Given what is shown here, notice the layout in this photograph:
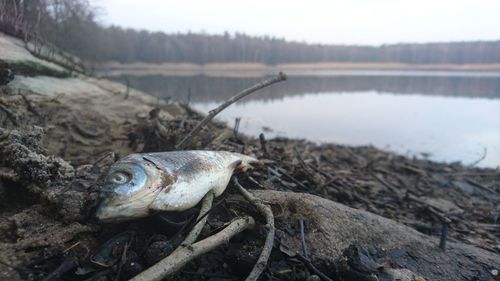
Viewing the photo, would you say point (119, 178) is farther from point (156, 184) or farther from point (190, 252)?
point (190, 252)

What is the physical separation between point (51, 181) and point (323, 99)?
3254cm

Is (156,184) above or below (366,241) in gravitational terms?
above

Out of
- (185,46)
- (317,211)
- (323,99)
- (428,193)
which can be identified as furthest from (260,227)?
(185,46)

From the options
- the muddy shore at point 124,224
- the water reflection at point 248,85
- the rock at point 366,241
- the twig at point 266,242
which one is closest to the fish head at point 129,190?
the muddy shore at point 124,224

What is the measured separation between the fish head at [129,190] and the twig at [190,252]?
39cm

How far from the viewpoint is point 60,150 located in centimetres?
547

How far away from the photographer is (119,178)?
2576mm

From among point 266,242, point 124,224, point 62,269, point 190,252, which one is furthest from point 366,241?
point 62,269

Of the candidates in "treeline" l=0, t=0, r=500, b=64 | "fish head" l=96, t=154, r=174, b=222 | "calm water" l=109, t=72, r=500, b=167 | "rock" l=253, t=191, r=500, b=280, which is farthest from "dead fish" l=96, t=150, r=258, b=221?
"treeline" l=0, t=0, r=500, b=64

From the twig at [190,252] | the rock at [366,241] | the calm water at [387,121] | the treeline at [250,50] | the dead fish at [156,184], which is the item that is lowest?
the calm water at [387,121]

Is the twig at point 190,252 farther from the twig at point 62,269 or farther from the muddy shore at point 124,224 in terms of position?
the twig at point 62,269

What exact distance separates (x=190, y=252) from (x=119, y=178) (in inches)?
26.9

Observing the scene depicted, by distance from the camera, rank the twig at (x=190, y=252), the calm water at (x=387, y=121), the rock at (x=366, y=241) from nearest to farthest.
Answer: the twig at (x=190, y=252)
the rock at (x=366, y=241)
the calm water at (x=387, y=121)

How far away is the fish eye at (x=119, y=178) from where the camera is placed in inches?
101
